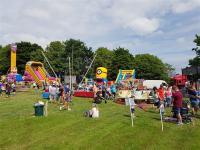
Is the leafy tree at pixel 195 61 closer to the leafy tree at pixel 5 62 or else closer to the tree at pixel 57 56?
the tree at pixel 57 56

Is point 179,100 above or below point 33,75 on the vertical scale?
below

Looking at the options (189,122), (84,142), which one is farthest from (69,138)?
(189,122)

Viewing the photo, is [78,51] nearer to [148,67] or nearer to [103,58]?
[103,58]

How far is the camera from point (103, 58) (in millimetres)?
106000

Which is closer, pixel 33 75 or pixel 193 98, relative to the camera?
pixel 193 98

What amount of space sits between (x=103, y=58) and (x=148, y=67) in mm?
16399

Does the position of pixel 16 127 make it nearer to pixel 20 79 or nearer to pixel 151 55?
pixel 20 79

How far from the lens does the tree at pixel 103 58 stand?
341ft

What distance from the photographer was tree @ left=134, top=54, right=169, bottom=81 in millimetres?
110575

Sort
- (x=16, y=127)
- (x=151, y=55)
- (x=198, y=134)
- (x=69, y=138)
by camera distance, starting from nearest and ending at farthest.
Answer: (x=69, y=138), (x=198, y=134), (x=16, y=127), (x=151, y=55)

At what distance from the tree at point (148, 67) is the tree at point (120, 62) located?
7.03 meters

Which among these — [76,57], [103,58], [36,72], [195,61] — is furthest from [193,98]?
[103,58]

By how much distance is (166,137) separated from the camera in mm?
14305

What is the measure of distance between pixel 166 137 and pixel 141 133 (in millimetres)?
1268
